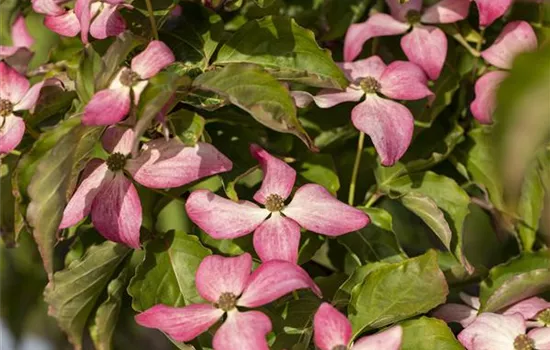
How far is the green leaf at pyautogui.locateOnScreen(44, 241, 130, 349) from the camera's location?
734 mm

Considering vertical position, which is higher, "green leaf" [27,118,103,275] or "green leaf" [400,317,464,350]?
"green leaf" [27,118,103,275]

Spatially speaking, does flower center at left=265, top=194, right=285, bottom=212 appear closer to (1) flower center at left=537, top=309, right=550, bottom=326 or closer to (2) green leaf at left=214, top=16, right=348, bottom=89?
(2) green leaf at left=214, top=16, right=348, bottom=89

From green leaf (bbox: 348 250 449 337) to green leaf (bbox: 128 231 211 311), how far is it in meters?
0.15

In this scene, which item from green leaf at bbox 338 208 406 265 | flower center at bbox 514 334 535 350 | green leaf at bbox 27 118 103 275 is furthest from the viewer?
green leaf at bbox 338 208 406 265

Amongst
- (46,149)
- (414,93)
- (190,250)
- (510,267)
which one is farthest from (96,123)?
(510,267)

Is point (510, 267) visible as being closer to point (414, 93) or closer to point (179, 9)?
point (414, 93)

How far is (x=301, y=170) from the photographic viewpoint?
2.74ft

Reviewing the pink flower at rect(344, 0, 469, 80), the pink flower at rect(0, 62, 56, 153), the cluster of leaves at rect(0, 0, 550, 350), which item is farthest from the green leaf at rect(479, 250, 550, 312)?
the pink flower at rect(0, 62, 56, 153)

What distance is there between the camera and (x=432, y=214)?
75 cm

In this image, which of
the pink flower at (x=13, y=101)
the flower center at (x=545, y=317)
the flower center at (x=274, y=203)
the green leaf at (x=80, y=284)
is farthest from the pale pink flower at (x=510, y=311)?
the pink flower at (x=13, y=101)

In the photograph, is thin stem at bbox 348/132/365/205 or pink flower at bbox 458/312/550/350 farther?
thin stem at bbox 348/132/365/205

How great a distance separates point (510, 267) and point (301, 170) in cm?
24

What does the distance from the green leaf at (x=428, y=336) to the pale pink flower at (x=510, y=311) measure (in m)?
0.11

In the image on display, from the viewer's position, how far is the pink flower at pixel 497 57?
0.84 metres
